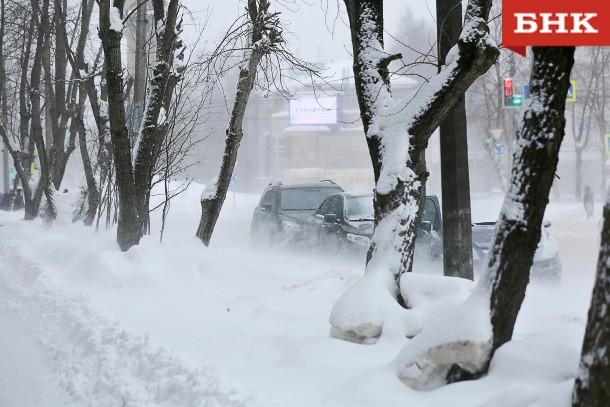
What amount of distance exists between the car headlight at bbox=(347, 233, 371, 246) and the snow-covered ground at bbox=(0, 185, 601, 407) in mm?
400

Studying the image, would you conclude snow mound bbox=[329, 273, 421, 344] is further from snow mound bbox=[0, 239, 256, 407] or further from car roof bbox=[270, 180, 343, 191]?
car roof bbox=[270, 180, 343, 191]

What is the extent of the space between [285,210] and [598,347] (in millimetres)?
13812

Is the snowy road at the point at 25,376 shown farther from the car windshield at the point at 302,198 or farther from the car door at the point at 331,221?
the car windshield at the point at 302,198

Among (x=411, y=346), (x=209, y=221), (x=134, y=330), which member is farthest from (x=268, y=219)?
(x=411, y=346)

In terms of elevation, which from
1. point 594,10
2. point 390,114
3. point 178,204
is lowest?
point 178,204

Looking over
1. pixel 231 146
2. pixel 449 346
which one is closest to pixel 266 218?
pixel 231 146

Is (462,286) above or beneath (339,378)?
above

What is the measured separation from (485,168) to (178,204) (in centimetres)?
2756

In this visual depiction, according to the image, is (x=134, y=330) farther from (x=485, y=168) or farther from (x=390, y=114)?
(x=485, y=168)

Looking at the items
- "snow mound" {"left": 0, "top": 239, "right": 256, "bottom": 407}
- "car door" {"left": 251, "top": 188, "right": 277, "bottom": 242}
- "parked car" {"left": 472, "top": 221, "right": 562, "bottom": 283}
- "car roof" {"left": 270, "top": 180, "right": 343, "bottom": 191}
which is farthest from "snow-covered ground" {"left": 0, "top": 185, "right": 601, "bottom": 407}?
"car roof" {"left": 270, "top": 180, "right": 343, "bottom": 191}

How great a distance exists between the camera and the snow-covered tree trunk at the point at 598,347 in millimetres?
3656

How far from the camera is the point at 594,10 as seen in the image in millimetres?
8195

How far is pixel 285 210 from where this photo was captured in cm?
1741

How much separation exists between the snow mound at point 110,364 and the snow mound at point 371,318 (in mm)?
1289
